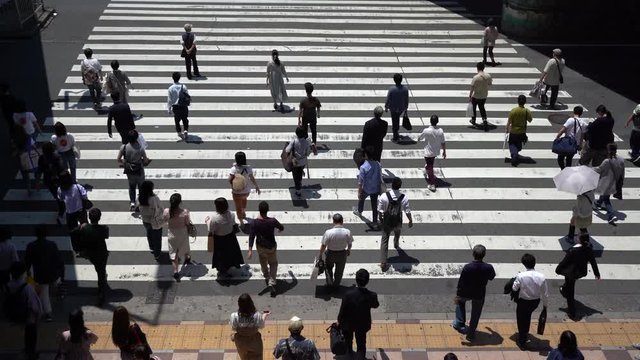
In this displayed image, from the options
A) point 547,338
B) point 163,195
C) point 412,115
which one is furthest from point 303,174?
point 547,338

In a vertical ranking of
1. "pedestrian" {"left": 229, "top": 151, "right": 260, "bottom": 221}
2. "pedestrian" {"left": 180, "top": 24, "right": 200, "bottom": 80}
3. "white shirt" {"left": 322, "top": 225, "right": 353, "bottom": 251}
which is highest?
"pedestrian" {"left": 180, "top": 24, "right": 200, "bottom": 80}

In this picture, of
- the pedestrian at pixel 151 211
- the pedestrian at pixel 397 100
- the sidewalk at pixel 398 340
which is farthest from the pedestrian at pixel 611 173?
the pedestrian at pixel 151 211

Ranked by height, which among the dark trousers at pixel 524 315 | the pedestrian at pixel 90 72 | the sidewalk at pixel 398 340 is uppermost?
the pedestrian at pixel 90 72

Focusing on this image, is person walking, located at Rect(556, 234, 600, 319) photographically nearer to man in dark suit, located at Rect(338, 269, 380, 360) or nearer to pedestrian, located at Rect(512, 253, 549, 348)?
pedestrian, located at Rect(512, 253, 549, 348)

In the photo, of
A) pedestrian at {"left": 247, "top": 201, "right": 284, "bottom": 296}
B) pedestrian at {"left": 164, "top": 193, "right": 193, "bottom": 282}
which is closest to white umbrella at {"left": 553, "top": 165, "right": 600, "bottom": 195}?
pedestrian at {"left": 247, "top": 201, "right": 284, "bottom": 296}

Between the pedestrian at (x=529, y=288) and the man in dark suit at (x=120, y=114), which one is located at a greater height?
the man in dark suit at (x=120, y=114)

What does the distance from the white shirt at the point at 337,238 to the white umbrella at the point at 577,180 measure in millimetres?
3874

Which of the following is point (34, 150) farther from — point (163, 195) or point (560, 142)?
point (560, 142)

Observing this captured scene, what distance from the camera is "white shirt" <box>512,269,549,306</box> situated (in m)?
9.91

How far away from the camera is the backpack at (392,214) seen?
461 inches

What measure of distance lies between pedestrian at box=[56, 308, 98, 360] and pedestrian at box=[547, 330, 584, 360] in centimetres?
540

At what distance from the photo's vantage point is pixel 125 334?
332 inches

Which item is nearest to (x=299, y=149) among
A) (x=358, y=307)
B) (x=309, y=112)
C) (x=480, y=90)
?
(x=309, y=112)

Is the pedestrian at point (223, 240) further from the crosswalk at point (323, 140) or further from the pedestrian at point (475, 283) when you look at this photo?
the pedestrian at point (475, 283)
